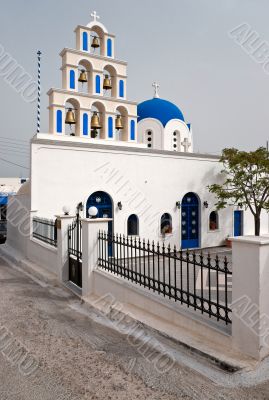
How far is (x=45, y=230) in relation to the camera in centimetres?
1106

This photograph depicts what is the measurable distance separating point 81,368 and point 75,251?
186 inches

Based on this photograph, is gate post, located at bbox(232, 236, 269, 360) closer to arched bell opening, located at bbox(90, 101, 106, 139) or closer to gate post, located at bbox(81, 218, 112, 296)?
gate post, located at bbox(81, 218, 112, 296)

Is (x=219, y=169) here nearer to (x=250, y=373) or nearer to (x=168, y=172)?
(x=168, y=172)

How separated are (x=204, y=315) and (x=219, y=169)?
12928mm

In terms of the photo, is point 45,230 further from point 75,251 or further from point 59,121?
point 59,121

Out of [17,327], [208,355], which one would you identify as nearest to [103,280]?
[17,327]

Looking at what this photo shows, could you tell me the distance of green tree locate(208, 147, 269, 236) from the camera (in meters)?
15.2

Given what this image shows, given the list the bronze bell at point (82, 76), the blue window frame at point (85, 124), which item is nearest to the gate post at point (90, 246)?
the blue window frame at point (85, 124)

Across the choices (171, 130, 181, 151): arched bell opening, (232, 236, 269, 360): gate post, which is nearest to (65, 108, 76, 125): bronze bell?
(171, 130, 181, 151): arched bell opening

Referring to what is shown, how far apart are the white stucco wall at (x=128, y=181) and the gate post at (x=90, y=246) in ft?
16.2

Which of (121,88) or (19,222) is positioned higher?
(121,88)

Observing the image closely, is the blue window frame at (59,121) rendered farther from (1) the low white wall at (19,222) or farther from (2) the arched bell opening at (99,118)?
(1) the low white wall at (19,222)

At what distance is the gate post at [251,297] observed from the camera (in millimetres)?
4102

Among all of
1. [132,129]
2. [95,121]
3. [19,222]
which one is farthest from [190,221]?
[19,222]
